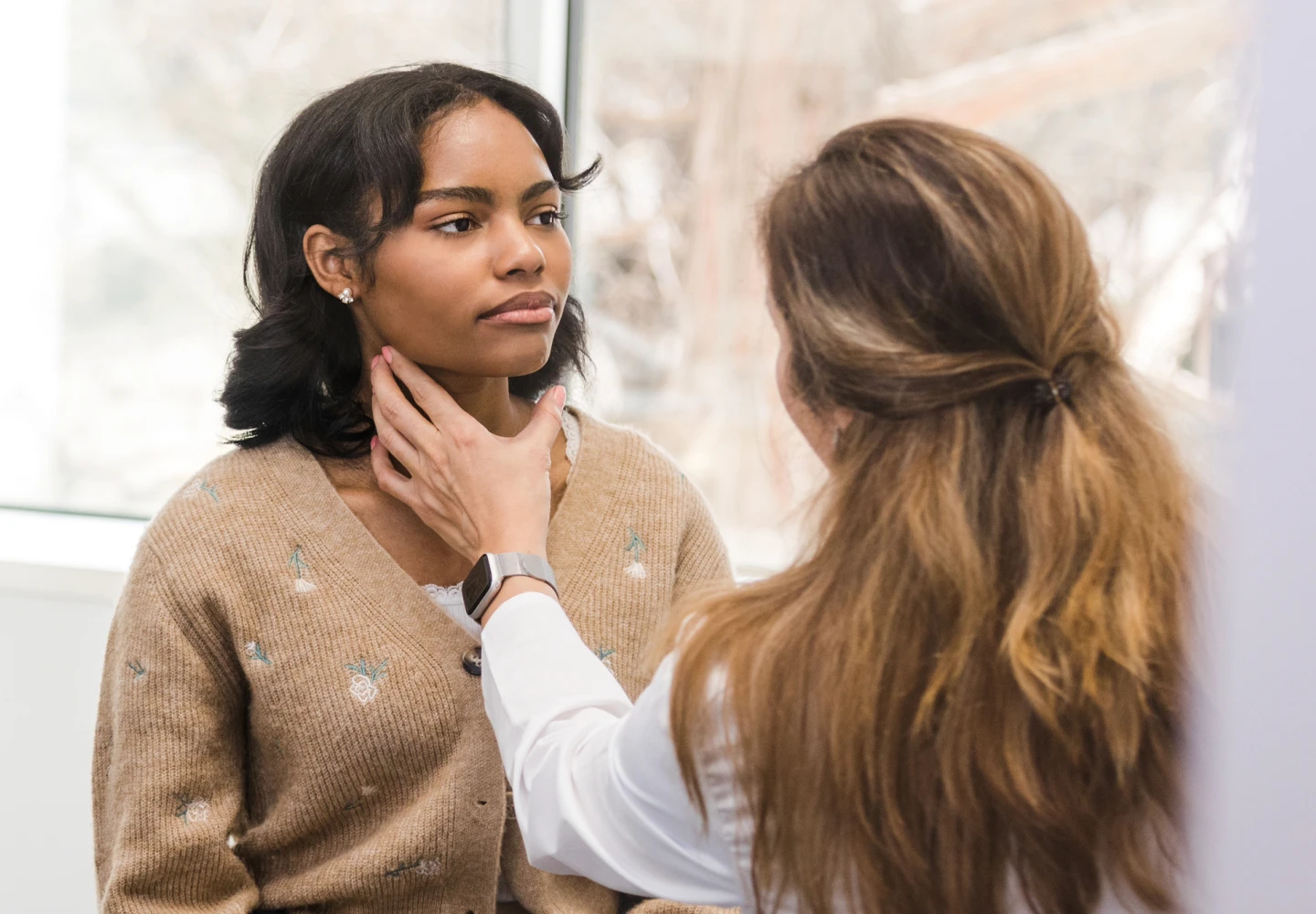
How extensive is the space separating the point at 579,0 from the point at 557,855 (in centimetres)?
148

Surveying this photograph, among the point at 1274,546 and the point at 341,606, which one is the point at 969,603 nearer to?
the point at 1274,546

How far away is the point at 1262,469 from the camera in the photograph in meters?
0.38

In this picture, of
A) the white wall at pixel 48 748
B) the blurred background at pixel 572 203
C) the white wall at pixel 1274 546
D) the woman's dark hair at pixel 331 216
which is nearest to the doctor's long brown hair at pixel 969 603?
the white wall at pixel 1274 546

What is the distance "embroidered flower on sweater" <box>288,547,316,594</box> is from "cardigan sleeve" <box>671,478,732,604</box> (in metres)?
0.38

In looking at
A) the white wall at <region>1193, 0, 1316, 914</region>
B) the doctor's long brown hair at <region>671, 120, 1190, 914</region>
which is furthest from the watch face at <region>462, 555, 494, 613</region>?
the white wall at <region>1193, 0, 1316, 914</region>

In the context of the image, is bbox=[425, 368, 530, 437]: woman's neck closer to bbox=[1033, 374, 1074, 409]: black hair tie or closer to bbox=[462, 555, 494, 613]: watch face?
bbox=[462, 555, 494, 613]: watch face

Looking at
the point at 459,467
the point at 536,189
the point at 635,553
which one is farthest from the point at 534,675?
the point at 536,189

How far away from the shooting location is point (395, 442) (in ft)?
3.91

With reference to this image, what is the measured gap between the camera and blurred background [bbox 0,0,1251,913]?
70.2 inches

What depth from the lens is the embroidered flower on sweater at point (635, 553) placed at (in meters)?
1.30

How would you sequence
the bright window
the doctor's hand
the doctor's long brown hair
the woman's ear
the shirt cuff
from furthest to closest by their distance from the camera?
the bright window → the woman's ear → the doctor's hand → the shirt cuff → the doctor's long brown hair

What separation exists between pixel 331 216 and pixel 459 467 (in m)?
0.28

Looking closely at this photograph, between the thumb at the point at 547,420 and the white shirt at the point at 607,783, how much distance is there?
24 centimetres

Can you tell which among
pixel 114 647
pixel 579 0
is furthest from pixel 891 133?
pixel 579 0
